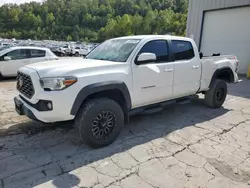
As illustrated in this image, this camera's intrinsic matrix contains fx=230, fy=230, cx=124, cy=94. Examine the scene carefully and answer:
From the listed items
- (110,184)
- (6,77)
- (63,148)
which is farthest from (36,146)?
(6,77)

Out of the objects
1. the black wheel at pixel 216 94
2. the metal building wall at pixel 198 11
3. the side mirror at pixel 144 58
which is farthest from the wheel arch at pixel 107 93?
the metal building wall at pixel 198 11

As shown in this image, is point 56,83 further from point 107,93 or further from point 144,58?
point 144,58

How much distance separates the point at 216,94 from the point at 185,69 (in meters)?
1.56

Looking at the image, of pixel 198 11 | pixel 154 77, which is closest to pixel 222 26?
pixel 198 11

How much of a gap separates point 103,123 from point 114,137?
1.15ft

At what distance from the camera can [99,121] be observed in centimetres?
357

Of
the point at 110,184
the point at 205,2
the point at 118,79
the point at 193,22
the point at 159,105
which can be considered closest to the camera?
the point at 110,184

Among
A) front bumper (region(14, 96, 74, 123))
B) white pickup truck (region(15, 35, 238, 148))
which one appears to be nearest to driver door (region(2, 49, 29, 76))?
white pickup truck (region(15, 35, 238, 148))

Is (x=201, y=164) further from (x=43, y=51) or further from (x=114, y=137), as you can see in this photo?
(x=43, y=51)

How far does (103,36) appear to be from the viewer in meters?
98.8

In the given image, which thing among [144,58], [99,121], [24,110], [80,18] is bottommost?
[99,121]

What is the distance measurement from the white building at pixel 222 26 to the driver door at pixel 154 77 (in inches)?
365

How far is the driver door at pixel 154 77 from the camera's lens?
3922 mm

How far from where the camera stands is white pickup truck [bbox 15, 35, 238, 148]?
320 cm
